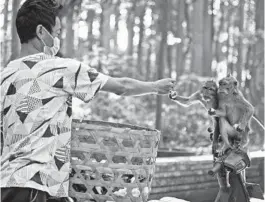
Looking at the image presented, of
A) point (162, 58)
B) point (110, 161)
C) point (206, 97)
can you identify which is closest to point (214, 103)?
point (206, 97)

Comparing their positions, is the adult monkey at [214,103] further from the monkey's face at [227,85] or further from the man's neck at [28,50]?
the man's neck at [28,50]

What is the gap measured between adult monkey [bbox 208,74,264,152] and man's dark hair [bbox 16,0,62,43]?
0.97 metres

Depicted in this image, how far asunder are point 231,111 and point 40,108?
3.49ft

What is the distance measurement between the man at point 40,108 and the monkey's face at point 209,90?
0.67 m

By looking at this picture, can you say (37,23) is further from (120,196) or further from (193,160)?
(193,160)

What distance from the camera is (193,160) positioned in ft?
11.5

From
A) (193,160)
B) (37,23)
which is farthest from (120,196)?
(193,160)

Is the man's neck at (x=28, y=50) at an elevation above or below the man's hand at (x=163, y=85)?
above

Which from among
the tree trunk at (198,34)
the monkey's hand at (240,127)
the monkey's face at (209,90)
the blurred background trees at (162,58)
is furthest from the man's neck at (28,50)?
the tree trunk at (198,34)

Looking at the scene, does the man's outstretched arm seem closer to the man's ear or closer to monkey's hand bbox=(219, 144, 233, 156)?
the man's ear

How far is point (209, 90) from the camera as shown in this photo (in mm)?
2104

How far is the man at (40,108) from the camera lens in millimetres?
1371

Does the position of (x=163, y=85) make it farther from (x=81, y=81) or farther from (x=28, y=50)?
(x=28, y=50)

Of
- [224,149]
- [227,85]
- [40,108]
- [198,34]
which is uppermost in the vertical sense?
[198,34]
